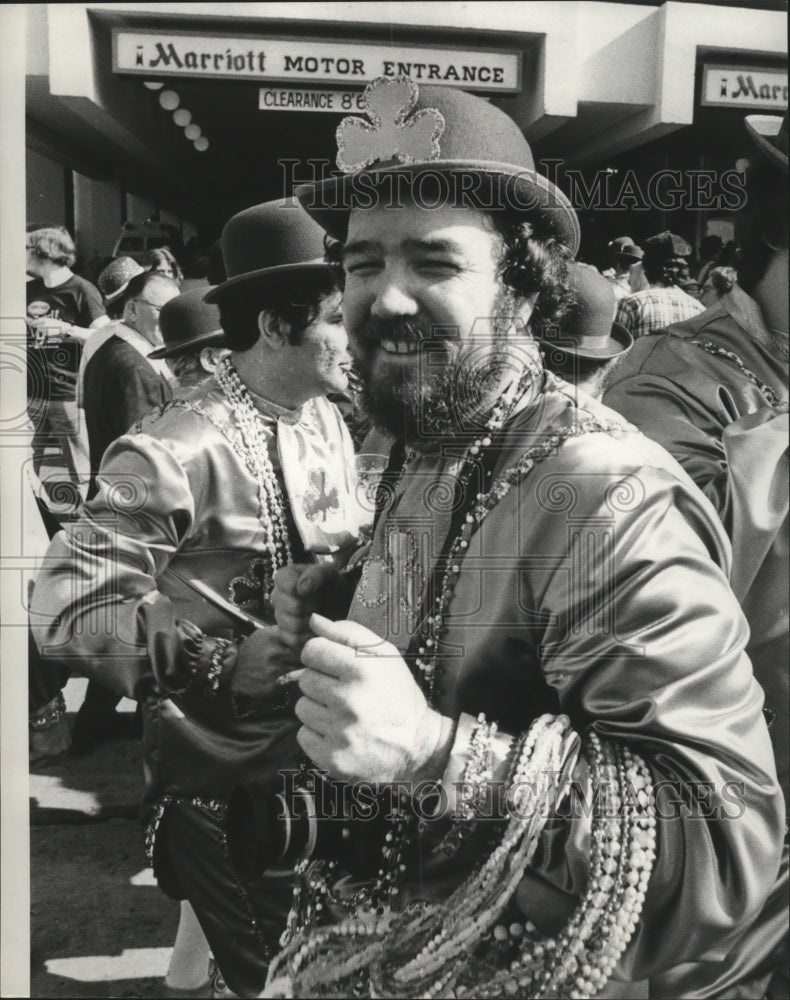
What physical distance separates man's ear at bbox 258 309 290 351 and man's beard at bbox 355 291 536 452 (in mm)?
177

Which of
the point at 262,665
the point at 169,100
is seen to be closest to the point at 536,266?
the point at 169,100

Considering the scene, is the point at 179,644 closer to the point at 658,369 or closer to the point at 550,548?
the point at 550,548

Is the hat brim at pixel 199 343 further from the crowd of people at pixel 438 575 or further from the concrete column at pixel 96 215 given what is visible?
the concrete column at pixel 96 215

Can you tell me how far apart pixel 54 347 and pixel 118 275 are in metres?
0.21

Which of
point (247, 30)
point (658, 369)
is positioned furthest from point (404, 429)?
point (247, 30)

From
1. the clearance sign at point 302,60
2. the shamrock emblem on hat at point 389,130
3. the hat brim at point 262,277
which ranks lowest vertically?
the hat brim at point 262,277

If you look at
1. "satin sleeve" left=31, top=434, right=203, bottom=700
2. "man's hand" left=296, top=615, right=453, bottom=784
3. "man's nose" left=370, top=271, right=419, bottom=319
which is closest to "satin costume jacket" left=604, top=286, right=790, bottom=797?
"man's nose" left=370, top=271, right=419, bottom=319

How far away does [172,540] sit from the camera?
6.88 ft

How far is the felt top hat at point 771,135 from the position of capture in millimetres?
2137

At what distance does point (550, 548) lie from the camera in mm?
1961

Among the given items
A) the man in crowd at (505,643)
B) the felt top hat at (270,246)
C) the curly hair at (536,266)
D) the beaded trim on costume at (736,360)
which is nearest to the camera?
the man in crowd at (505,643)

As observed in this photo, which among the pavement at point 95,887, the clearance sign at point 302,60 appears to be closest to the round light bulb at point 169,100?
the clearance sign at point 302,60

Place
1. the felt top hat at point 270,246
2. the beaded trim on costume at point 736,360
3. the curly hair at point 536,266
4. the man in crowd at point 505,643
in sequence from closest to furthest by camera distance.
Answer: the man in crowd at point 505,643 < the curly hair at point 536,266 < the felt top hat at point 270,246 < the beaded trim on costume at point 736,360

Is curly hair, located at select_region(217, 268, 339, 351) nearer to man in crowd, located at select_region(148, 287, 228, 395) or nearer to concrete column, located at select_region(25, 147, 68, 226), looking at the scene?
man in crowd, located at select_region(148, 287, 228, 395)
